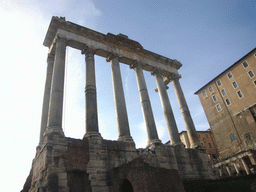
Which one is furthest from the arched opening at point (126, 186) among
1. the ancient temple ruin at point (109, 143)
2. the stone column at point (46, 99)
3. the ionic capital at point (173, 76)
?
the ionic capital at point (173, 76)

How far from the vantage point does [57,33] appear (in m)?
14.7

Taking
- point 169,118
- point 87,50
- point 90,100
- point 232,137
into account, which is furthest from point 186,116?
point 232,137

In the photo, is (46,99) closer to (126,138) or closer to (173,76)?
(126,138)

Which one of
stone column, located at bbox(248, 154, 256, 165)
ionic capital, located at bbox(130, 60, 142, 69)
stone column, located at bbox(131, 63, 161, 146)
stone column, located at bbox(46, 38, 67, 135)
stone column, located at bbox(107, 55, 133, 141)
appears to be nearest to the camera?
stone column, located at bbox(46, 38, 67, 135)

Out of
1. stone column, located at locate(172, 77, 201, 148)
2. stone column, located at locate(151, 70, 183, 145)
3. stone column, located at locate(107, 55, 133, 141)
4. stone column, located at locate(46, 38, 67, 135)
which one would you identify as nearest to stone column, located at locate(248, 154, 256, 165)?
stone column, located at locate(172, 77, 201, 148)

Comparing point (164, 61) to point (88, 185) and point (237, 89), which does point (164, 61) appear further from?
point (237, 89)

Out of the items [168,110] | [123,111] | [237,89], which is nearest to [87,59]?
[123,111]

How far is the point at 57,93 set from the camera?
40.1 ft

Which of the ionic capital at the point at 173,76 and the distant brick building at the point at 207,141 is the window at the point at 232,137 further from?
the ionic capital at the point at 173,76

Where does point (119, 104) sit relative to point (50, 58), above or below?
below

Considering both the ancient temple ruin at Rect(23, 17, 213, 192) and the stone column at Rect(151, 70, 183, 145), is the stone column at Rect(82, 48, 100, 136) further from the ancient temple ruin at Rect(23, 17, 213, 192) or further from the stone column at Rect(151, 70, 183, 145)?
the stone column at Rect(151, 70, 183, 145)

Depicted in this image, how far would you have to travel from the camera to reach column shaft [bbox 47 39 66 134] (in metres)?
11.1

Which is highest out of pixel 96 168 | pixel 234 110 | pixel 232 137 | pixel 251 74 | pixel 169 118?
pixel 251 74

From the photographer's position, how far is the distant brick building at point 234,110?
101ft
